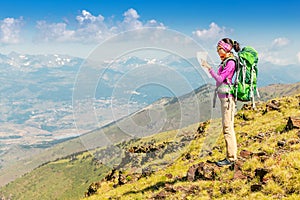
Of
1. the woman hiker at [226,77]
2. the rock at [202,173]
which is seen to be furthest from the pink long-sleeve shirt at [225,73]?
the rock at [202,173]

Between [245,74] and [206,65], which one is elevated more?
[206,65]

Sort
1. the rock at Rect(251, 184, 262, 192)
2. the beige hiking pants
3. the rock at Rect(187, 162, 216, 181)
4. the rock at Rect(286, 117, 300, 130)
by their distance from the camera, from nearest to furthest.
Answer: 1. the rock at Rect(251, 184, 262, 192)
2. the beige hiking pants
3. the rock at Rect(187, 162, 216, 181)
4. the rock at Rect(286, 117, 300, 130)

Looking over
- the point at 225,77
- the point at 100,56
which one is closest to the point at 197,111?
the point at 225,77

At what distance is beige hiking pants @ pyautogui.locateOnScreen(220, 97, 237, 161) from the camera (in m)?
15.6

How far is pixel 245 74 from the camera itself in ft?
49.9

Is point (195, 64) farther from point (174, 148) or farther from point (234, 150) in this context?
point (174, 148)

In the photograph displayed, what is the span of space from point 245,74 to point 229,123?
110 inches

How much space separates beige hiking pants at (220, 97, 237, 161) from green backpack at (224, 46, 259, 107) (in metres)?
0.53

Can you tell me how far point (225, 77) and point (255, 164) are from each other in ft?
15.4

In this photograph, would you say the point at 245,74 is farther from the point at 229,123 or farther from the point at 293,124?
the point at 293,124

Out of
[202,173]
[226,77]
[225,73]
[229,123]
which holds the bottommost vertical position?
[202,173]

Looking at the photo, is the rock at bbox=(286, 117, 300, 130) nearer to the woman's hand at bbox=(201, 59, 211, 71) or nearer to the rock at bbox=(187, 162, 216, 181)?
the rock at bbox=(187, 162, 216, 181)

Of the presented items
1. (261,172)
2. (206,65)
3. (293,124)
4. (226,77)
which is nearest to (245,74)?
(226,77)

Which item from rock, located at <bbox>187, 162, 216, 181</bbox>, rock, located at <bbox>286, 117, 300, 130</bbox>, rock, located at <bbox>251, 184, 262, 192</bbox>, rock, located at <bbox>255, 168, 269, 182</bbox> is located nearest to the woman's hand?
rock, located at <bbox>255, 168, 269, 182</bbox>
